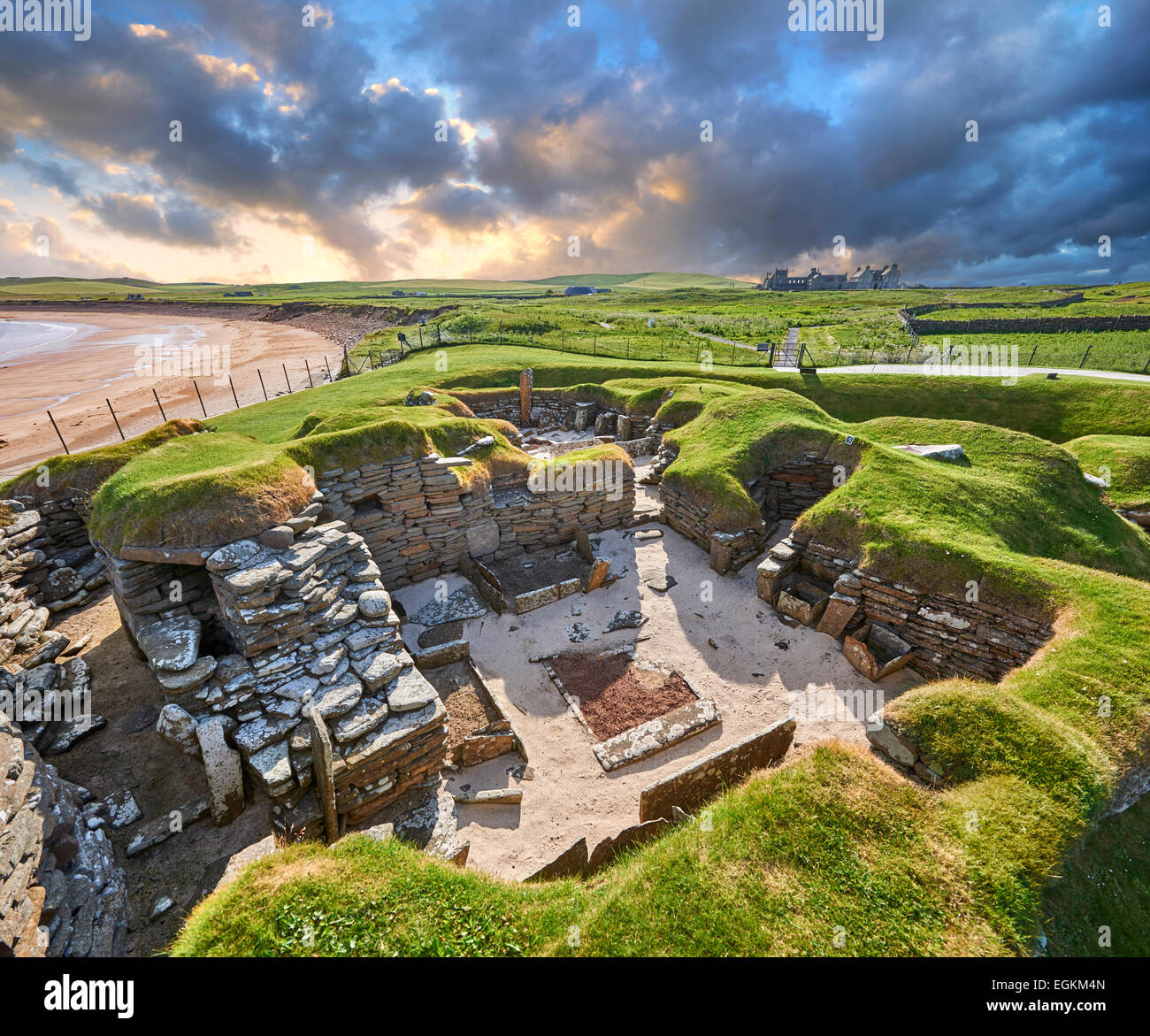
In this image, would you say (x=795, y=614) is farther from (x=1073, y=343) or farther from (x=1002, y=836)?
(x=1073, y=343)

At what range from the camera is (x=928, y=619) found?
981 centimetres

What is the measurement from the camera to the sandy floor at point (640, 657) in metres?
7.59

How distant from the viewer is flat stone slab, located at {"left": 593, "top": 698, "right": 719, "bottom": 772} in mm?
8477

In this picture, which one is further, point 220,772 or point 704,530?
point 704,530

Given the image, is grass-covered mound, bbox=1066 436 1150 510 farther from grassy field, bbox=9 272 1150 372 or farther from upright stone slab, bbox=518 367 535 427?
upright stone slab, bbox=518 367 535 427

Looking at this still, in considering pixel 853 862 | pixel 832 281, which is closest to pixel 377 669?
pixel 853 862

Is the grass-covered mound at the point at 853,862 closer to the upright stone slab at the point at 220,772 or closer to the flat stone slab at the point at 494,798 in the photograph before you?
the flat stone slab at the point at 494,798

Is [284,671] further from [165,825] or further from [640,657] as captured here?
[640,657]

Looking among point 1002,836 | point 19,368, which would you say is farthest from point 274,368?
point 1002,836

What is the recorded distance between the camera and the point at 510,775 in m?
8.27

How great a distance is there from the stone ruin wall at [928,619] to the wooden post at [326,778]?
32.7 feet

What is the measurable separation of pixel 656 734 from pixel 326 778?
5.48 metres

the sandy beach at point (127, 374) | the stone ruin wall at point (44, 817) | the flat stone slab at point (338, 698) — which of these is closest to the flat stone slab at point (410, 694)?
the flat stone slab at point (338, 698)

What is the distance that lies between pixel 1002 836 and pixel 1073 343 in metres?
52.7
